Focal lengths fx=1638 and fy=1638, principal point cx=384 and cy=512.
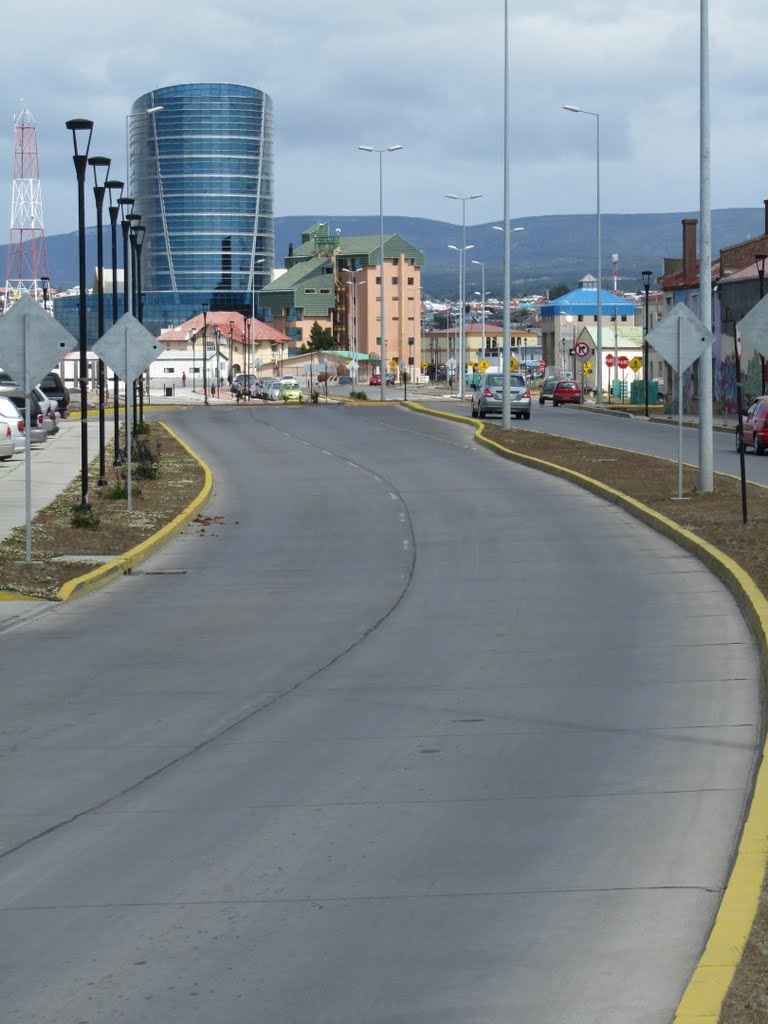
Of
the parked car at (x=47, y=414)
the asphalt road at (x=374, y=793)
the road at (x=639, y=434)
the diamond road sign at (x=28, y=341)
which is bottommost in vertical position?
the asphalt road at (x=374, y=793)

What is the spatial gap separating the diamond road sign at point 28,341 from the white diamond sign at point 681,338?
1040 centimetres

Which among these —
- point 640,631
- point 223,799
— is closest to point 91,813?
point 223,799

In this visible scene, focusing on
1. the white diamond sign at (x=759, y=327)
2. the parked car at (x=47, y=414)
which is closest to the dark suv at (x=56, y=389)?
the parked car at (x=47, y=414)

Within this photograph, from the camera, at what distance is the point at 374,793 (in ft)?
30.2

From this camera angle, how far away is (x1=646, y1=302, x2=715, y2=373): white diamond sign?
26.4 metres

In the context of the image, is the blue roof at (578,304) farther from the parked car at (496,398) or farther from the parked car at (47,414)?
the parked car at (47,414)

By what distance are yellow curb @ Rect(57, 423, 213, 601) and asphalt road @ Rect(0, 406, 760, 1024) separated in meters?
0.28

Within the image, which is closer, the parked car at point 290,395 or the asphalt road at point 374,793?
the asphalt road at point 374,793

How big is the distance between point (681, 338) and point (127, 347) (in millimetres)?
9089

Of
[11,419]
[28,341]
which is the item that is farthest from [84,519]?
[11,419]

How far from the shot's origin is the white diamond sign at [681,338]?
2638 centimetres

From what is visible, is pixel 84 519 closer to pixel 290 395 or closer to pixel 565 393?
pixel 565 393

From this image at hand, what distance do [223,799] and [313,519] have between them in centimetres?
1875

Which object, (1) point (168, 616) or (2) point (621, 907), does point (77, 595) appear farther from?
(2) point (621, 907)
